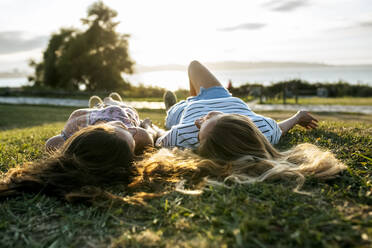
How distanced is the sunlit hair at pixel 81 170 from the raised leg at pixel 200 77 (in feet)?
8.07

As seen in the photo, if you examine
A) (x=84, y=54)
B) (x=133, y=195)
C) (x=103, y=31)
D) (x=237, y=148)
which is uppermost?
(x=103, y=31)

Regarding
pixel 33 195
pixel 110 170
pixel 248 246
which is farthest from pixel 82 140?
pixel 248 246

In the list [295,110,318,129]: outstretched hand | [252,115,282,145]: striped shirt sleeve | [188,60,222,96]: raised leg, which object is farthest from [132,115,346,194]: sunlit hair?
[188,60,222,96]: raised leg

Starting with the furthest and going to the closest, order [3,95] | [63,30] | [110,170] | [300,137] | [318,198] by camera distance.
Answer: [63,30]
[3,95]
[300,137]
[110,170]
[318,198]

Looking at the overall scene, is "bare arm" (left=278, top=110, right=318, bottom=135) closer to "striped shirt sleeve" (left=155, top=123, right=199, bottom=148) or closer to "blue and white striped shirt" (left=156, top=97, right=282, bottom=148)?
"blue and white striped shirt" (left=156, top=97, right=282, bottom=148)

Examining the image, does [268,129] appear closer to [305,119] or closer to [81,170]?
[305,119]

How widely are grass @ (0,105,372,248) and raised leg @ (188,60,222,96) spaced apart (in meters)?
2.64

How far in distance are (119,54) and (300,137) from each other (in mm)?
23544

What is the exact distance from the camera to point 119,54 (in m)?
25.6

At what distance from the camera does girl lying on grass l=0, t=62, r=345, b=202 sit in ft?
7.54

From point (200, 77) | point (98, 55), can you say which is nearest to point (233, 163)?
point (200, 77)

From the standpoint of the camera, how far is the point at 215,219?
173cm

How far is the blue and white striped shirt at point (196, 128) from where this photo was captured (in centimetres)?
355

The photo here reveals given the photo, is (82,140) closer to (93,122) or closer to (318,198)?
(93,122)
